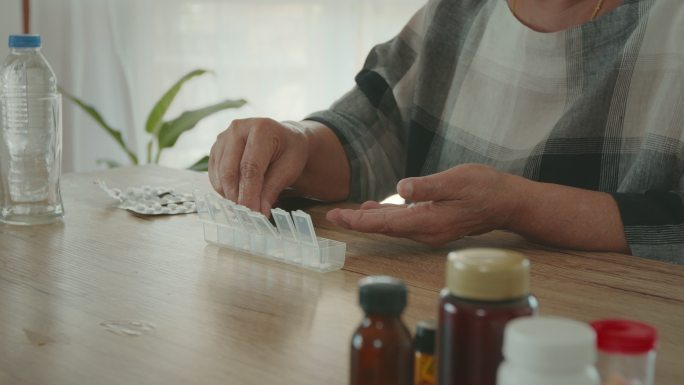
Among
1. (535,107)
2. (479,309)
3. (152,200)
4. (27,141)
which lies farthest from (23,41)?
(479,309)

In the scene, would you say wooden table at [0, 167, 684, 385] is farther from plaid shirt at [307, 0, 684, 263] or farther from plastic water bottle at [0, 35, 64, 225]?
plaid shirt at [307, 0, 684, 263]

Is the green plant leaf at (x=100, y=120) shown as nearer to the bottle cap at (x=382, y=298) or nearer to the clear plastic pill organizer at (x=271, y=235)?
the clear plastic pill organizer at (x=271, y=235)

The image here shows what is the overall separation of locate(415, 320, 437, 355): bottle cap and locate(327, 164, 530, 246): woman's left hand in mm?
490

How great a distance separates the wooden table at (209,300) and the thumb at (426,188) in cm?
7

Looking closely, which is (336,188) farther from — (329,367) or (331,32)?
(331,32)

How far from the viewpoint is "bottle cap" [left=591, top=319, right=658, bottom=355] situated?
17.9 inches

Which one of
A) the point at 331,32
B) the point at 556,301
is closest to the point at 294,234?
the point at 556,301

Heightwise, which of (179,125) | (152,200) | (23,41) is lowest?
(179,125)

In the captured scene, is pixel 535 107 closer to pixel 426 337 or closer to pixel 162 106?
pixel 426 337

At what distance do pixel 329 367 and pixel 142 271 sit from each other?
1.14 feet

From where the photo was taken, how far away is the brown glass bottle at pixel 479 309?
0.46m

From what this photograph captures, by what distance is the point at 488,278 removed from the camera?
1.49ft

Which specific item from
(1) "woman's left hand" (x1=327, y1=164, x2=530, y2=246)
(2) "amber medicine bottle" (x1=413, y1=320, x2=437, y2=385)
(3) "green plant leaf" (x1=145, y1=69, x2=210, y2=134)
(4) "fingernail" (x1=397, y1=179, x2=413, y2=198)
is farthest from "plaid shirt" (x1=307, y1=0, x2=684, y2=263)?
(3) "green plant leaf" (x1=145, y1=69, x2=210, y2=134)

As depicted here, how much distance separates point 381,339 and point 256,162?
722mm
